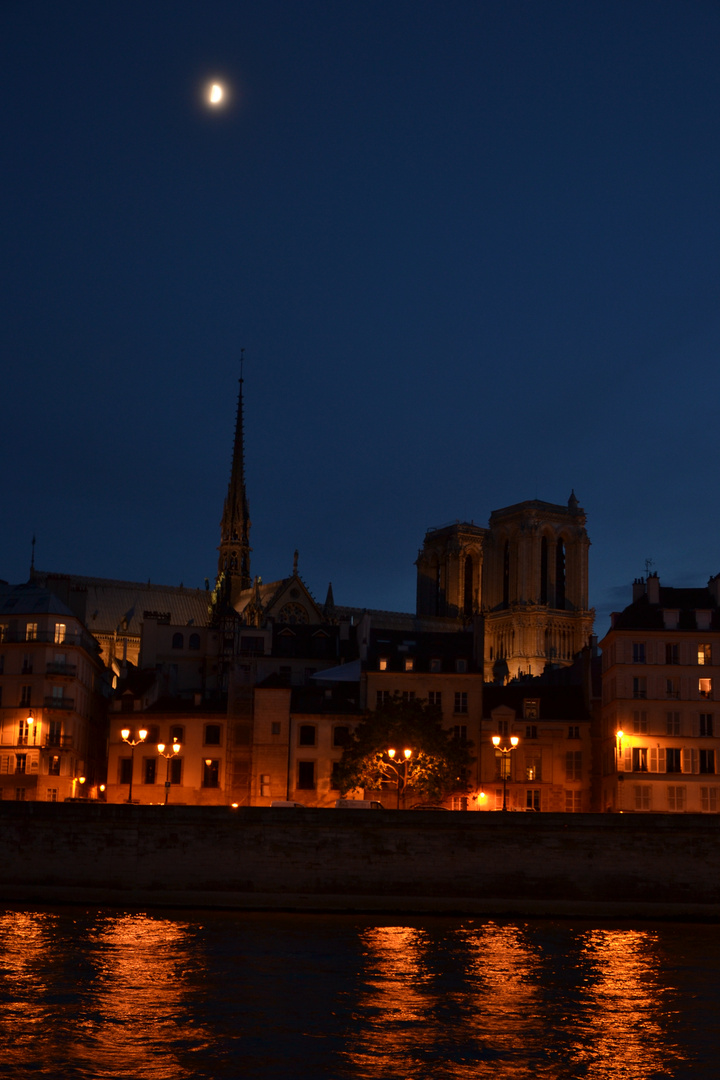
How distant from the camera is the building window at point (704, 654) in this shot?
61.2 meters

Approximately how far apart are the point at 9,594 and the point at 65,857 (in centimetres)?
2266

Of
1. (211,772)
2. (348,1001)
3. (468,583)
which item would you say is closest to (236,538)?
(468,583)

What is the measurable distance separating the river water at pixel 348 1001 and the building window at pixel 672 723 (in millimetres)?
18426

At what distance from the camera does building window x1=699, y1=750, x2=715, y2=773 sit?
60281 mm

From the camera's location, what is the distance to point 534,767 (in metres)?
65.6

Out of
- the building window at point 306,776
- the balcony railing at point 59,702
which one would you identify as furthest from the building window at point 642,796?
the balcony railing at point 59,702

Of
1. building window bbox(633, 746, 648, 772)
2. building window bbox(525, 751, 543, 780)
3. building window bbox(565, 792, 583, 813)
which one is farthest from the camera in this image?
building window bbox(525, 751, 543, 780)

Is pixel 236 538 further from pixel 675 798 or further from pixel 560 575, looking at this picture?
pixel 675 798

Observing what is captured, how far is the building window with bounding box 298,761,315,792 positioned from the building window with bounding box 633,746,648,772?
1574 centimetres

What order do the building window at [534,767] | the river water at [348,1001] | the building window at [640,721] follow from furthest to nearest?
the building window at [534,767]
the building window at [640,721]
the river water at [348,1001]

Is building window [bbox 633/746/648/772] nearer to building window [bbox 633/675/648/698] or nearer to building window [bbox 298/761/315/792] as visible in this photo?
building window [bbox 633/675/648/698]

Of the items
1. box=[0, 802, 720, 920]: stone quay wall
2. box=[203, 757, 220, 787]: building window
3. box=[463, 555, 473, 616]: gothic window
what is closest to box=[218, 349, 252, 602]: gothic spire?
box=[463, 555, 473, 616]: gothic window

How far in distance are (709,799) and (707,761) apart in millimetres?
1718

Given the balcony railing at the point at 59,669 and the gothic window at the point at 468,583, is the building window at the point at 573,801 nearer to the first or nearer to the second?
the balcony railing at the point at 59,669
